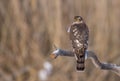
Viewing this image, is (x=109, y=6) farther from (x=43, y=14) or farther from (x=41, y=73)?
(x=41, y=73)

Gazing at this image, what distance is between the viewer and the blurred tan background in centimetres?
221

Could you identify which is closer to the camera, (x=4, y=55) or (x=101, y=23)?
(x=101, y=23)

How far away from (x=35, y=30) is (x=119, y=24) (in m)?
0.44

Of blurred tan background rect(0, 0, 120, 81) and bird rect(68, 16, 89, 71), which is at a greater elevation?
bird rect(68, 16, 89, 71)

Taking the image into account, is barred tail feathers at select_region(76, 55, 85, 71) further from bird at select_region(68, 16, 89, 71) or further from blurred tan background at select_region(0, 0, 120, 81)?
blurred tan background at select_region(0, 0, 120, 81)

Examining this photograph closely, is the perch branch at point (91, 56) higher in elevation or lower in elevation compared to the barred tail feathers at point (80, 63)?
lower

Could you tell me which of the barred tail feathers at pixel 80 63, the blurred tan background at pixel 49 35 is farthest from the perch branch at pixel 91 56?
the blurred tan background at pixel 49 35

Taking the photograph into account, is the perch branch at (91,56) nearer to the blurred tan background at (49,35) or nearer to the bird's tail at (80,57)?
the bird's tail at (80,57)

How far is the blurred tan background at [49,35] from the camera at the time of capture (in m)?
2.21

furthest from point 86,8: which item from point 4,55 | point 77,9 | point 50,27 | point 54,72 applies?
point 4,55

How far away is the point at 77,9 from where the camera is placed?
2.19 meters

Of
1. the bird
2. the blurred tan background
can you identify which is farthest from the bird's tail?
the blurred tan background

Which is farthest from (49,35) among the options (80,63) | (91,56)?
(80,63)

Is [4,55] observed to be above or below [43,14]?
below
